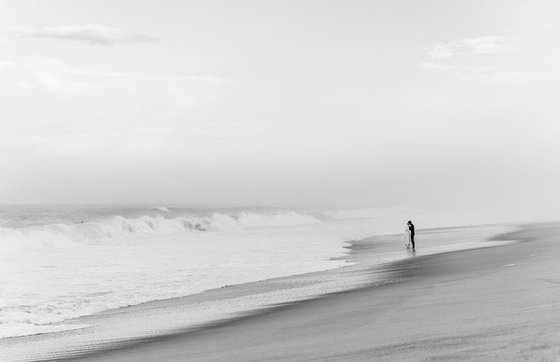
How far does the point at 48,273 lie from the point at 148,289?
6961mm

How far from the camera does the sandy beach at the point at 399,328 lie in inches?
336

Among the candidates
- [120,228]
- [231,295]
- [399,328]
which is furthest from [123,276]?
[120,228]

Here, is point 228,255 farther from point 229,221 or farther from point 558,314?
Result: point 229,221

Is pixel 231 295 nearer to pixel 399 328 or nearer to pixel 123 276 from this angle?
pixel 123 276

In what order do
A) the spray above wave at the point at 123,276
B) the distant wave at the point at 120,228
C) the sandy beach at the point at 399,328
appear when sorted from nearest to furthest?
the sandy beach at the point at 399,328
the spray above wave at the point at 123,276
the distant wave at the point at 120,228

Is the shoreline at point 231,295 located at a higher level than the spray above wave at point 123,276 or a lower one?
lower

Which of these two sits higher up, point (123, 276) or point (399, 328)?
point (123, 276)

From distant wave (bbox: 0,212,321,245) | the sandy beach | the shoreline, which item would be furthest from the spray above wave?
distant wave (bbox: 0,212,321,245)

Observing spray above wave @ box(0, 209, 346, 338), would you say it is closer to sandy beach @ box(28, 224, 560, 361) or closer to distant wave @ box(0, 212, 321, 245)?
sandy beach @ box(28, 224, 560, 361)

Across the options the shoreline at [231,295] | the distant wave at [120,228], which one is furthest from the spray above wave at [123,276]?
the distant wave at [120,228]

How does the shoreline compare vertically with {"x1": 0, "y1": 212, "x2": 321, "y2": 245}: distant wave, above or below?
below

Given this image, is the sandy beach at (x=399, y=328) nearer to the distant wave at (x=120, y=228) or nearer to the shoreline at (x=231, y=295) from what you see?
the shoreline at (x=231, y=295)

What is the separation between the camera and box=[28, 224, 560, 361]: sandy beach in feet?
28.0

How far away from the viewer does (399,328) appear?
1054 centimetres
